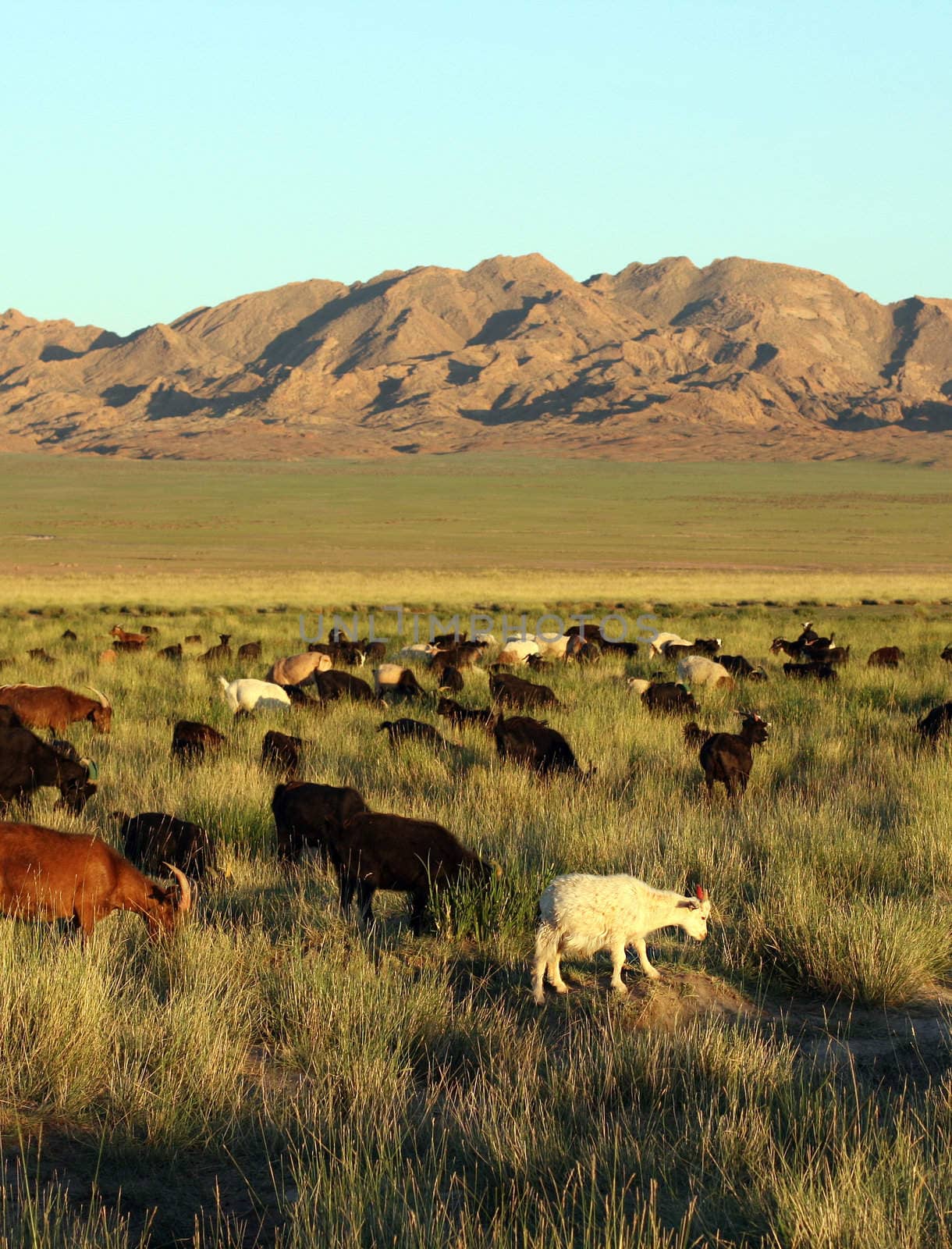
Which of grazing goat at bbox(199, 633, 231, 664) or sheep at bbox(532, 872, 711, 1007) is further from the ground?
sheep at bbox(532, 872, 711, 1007)

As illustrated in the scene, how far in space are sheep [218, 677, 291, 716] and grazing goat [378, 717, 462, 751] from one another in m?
3.03

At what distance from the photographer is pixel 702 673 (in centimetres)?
1870

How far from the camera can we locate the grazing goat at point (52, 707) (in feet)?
45.1

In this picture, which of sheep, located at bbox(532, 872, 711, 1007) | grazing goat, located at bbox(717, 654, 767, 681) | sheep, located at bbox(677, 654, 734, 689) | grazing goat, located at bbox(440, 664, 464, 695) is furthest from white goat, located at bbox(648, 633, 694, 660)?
sheep, located at bbox(532, 872, 711, 1007)

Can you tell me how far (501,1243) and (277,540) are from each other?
7356 cm

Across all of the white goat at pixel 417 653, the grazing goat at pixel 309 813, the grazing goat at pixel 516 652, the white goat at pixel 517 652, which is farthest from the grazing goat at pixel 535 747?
the white goat at pixel 517 652

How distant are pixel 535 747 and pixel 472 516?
90208mm

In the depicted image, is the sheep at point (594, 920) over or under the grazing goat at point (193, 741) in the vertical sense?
over

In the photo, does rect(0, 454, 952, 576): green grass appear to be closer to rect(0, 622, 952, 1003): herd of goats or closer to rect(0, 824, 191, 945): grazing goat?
rect(0, 622, 952, 1003): herd of goats

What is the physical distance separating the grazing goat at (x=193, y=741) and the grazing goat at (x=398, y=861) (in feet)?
17.1

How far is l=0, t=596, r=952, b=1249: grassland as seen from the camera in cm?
385

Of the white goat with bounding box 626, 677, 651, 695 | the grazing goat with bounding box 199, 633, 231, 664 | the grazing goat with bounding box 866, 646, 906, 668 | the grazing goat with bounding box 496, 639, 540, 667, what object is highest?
the white goat with bounding box 626, 677, 651, 695

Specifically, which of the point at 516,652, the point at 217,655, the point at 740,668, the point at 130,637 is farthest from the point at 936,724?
the point at 130,637

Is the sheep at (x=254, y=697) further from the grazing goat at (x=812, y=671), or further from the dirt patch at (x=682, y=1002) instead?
the dirt patch at (x=682, y=1002)
